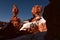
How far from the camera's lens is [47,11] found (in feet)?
41.4

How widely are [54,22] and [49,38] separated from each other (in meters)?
1.49

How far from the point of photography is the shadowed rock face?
1138 cm

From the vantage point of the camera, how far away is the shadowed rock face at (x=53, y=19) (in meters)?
11.4

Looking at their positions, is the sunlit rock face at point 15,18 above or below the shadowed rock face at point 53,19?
above

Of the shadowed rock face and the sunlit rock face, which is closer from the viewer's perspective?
the shadowed rock face

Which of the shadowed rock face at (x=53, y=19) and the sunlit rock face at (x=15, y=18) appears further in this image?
the sunlit rock face at (x=15, y=18)

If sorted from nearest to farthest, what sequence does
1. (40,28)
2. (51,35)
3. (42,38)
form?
1. (51,35)
2. (42,38)
3. (40,28)

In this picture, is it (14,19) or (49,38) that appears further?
(14,19)

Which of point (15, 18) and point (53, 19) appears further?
point (15, 18)

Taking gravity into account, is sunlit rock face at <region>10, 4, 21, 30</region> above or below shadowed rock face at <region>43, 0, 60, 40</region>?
above

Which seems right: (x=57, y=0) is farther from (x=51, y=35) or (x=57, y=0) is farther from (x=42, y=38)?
(x=42, y=38)

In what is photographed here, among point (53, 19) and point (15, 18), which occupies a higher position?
point (15, 18)

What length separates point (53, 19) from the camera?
11820mm

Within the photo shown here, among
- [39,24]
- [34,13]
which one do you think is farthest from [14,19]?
Result: [39,24]
